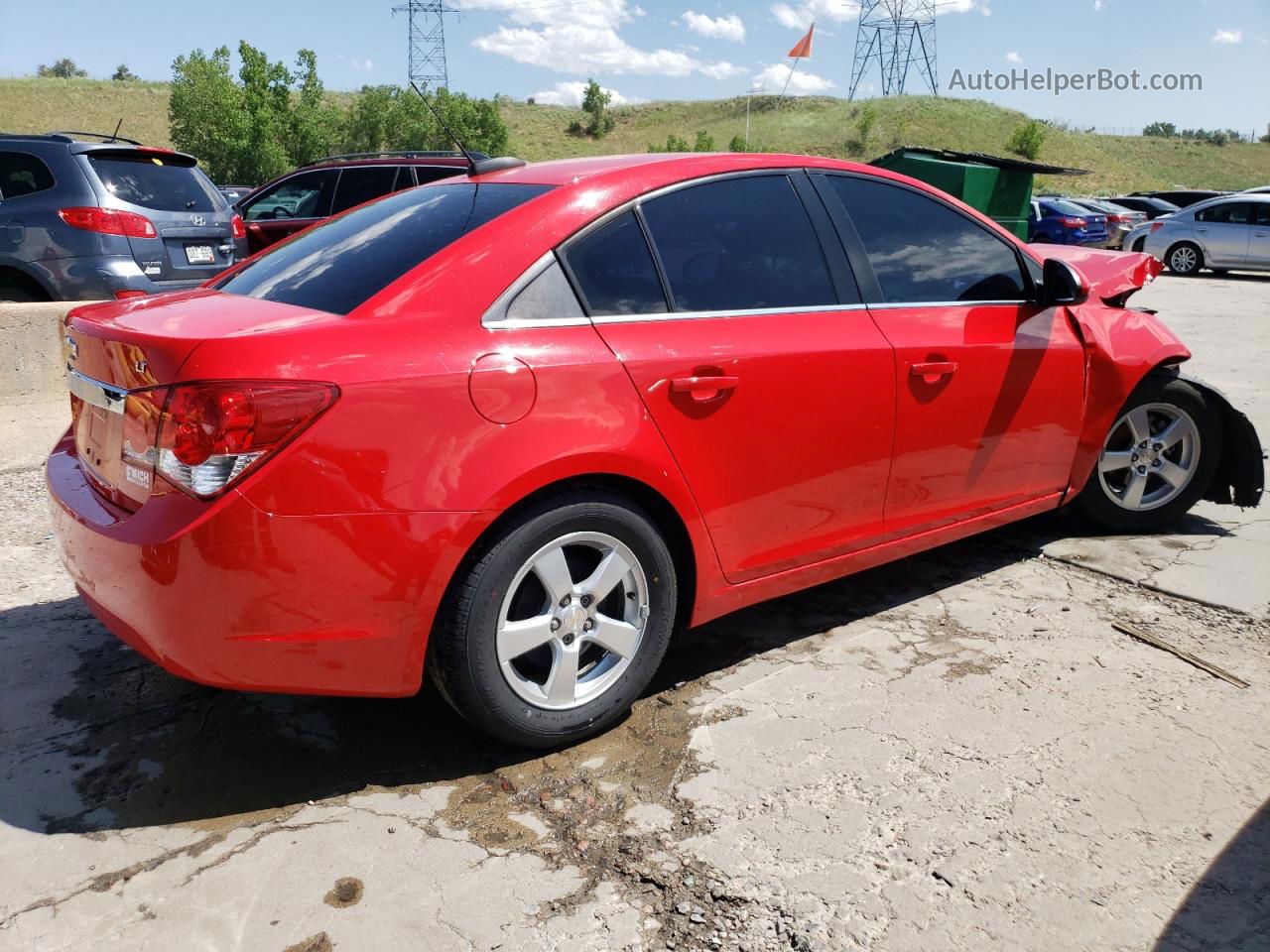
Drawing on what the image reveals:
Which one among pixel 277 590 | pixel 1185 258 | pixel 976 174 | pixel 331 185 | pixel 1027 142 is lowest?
pixel 1185 258

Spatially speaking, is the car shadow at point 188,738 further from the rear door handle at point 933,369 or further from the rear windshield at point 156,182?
the rear windshield at point 156,182

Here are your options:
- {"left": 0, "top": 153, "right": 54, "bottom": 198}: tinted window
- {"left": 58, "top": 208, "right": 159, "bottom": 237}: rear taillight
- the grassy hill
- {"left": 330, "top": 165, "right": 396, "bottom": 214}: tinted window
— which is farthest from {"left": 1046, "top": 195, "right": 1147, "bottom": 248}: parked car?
the grassy hill

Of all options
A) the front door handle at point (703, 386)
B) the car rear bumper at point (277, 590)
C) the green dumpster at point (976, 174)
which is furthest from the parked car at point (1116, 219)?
the car rear bumper at point (277, 590)

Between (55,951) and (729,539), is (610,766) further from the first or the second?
(55,951)

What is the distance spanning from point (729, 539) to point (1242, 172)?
100 m

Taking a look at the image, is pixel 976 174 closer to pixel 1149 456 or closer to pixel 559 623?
pixel 1149 456

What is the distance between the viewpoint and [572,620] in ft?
9.18

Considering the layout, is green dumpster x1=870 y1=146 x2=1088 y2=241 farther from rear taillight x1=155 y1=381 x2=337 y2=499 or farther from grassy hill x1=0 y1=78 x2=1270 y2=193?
grassy hill x1=0 y1=78 x2=1270 y2=193

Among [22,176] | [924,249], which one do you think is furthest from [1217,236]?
[22,176]

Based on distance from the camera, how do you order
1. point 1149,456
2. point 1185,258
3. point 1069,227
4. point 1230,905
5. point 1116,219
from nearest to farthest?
point 1230,905 < point 1149,456 < point 1185,258 < point 1069,227 < point 1116,219

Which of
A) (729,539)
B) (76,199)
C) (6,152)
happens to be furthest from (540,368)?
(6,152)

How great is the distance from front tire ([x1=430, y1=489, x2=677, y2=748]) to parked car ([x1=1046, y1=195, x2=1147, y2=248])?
2344cm

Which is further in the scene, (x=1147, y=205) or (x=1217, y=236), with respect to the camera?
(x=1147, y=205)

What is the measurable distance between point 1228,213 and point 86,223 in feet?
64.9
